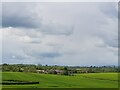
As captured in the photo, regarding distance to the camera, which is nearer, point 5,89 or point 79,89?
point 5,89

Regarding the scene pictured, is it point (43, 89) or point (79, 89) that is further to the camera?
point (79, 89)

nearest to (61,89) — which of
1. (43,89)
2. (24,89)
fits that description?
(43,89)

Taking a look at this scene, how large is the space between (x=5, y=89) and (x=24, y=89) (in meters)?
3.97

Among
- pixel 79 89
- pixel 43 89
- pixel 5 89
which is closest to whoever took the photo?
pixel 5 89

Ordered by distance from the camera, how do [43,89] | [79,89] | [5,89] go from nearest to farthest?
1. [5,89]
2. [43,89]
3. [79,89]

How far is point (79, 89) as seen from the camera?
257 ft

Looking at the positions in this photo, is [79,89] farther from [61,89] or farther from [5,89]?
[5,89]

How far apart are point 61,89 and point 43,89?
14.5 ft

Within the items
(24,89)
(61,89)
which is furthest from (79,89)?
(24,89)

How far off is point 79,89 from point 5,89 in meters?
20.9

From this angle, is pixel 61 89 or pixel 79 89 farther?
pixel 79 89

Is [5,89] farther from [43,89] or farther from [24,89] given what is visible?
[43,89]

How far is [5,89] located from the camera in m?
63.8

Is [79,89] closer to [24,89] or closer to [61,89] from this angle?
[61,89]
